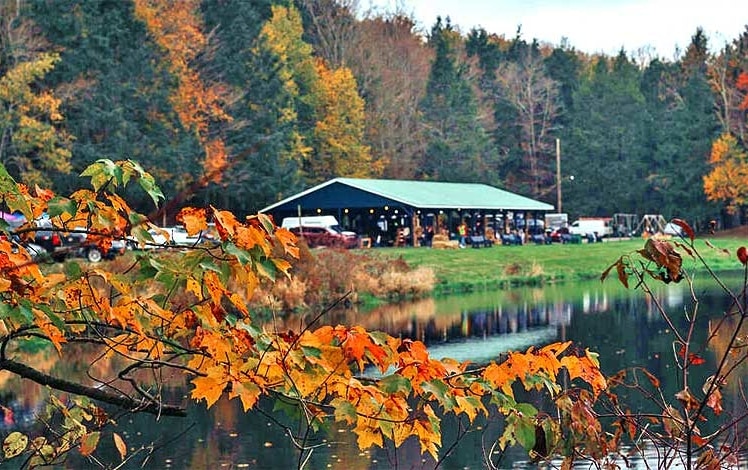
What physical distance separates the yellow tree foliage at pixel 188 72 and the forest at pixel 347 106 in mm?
130

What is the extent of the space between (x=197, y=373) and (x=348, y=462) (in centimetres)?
1009

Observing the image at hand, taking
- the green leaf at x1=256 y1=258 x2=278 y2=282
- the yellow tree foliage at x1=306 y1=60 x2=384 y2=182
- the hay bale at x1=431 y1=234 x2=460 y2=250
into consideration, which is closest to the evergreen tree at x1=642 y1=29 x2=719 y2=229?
the yellow tree foliage at x1=306 y1=60 x2=384 y2=182

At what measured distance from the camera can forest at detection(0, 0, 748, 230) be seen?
164 feet

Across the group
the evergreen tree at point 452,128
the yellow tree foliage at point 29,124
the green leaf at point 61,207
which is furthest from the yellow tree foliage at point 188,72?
the green leaf at point 61,207

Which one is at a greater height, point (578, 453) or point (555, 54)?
point (555, 54)

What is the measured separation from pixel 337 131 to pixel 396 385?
64.7 m

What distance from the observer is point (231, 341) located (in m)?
4.31

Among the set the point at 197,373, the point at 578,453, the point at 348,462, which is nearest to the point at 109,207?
the point at 197,373

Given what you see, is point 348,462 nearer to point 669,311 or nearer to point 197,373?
point 197,373

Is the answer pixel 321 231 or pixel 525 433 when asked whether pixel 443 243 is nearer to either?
pixel 321 231

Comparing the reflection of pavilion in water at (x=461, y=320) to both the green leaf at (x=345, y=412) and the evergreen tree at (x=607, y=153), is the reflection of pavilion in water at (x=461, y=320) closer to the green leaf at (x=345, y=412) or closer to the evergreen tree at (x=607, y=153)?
the green leaf at (x=345, y=412)

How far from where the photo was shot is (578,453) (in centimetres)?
435

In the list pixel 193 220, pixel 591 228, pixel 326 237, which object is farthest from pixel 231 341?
pixel 591 228

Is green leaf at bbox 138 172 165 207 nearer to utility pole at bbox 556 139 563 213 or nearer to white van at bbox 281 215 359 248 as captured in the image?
white van at bbox 281 215 359 248
